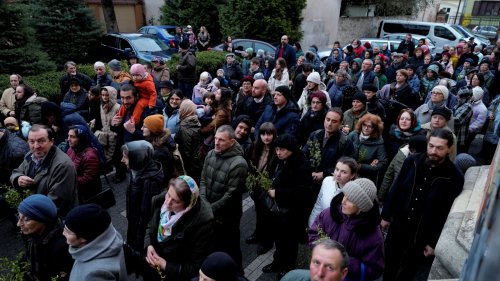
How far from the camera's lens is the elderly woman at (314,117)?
5.95 meters

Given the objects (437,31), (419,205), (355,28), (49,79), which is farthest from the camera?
(355,28)

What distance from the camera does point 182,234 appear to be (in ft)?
11.0

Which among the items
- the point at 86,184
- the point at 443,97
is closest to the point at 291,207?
the point at 86,184

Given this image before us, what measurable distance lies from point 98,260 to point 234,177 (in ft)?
6.02

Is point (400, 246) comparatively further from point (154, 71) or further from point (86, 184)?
point (154, 71)

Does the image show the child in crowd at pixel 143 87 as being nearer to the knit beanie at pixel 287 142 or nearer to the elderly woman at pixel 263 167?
the elderly woman at pixel 263 167

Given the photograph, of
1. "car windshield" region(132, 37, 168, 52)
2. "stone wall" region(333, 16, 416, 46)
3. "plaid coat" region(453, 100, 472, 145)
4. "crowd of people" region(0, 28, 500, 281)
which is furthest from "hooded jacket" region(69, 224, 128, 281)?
"stone wall" region(333, 16, 416, 46)

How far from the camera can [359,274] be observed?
3.14 m

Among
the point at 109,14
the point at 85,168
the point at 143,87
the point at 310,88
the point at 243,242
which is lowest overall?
the point at 243,242

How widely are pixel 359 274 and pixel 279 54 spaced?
972 centimetres

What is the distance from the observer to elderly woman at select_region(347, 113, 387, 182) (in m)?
5.12

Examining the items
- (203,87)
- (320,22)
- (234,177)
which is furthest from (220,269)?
(320,22)

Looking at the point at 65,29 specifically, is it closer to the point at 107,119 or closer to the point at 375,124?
the point at 107,119

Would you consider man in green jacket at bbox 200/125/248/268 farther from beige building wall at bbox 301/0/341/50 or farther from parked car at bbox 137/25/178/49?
beige building wall at bbox 301/0/341/50
